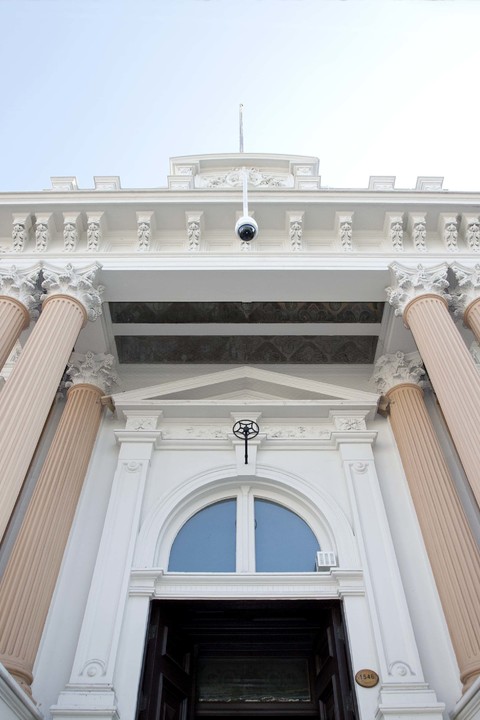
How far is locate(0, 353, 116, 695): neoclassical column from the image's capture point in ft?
19.6

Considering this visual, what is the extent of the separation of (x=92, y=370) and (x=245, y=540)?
12.4 feet

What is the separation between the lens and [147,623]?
6.71m

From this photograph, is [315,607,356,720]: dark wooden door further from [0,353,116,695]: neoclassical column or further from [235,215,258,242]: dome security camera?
[235,215,258,242]: dome security camera

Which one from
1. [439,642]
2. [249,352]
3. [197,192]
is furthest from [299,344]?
[439,642]

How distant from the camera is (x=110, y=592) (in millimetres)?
6914

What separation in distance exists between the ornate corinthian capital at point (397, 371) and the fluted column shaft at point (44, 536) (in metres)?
4.66

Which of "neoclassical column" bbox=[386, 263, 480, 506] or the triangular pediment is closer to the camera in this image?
"neoclassical column" bbox=[386, 263, 480, 506]

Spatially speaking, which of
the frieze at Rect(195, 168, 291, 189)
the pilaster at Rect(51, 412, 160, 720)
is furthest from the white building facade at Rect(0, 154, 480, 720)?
the frieze at Rect(195, 168, 291, 189)

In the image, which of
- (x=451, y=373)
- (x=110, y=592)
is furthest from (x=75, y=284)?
(x=451, y=373)

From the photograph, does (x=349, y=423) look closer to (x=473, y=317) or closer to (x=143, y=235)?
(x=473, y=317)

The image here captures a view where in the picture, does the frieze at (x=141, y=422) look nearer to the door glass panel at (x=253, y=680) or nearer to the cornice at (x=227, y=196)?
the cornice at (x=227, y=196)

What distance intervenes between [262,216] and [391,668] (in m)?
6.48

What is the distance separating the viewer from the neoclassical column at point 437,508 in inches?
244

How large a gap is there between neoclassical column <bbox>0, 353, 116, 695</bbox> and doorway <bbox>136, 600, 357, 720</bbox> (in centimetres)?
129
